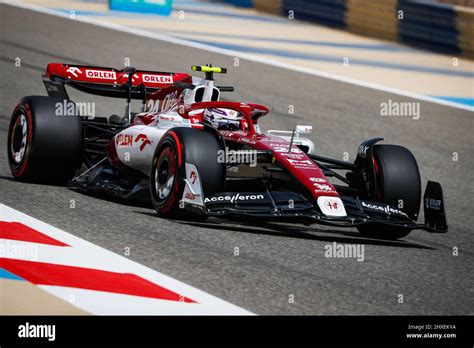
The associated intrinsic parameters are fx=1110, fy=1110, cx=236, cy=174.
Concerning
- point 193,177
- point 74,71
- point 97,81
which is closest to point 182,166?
point 193,177

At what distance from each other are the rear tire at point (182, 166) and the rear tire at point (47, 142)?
49.6 inches

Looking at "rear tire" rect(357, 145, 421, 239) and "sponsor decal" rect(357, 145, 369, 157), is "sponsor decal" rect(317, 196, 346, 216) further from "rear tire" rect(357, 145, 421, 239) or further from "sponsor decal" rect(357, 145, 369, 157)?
"sponsor decal" rect(357, 145, 369, 157)

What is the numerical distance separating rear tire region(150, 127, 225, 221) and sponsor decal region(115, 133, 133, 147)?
2.99ft

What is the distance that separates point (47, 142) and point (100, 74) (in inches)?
63.5

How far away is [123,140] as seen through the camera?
9984mm

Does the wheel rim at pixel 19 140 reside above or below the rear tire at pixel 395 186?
above

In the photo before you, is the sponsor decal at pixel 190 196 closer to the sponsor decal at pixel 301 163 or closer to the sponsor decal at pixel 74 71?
the sponsor decal at pixel 301 163

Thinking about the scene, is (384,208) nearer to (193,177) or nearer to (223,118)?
(193,177)

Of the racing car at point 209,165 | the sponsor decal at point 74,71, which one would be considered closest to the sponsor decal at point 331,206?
the racing car at point 209,165

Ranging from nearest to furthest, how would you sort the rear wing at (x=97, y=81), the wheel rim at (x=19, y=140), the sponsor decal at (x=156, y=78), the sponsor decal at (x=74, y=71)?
the wheel rim at (x=19, y=140) < the rear wing at (x=97, y=81) < the sponsor decal at (x=74, y=71) < the sponsor decal at (x=156, y=78)

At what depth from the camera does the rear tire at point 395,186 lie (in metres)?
9.19

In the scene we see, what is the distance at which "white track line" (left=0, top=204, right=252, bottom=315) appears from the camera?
21.1 feet

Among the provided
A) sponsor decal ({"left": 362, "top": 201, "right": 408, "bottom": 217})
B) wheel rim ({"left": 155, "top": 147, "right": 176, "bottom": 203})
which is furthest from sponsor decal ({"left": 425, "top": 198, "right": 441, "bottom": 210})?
wheel rim ({"left": 155, "top": 147, "right": 176, "bottom": 203})
